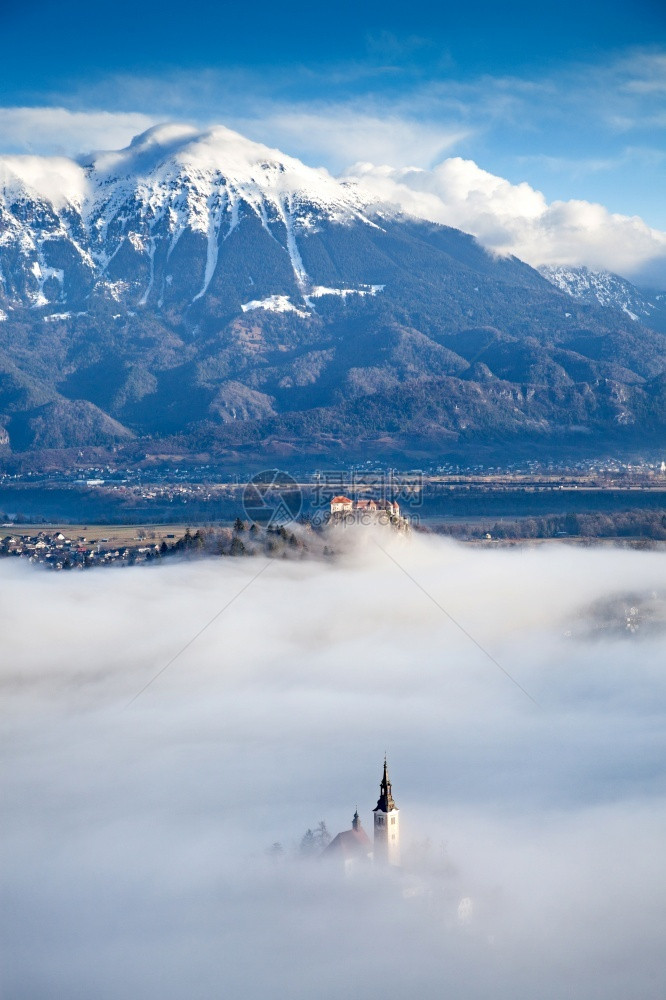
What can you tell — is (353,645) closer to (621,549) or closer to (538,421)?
(621,549)

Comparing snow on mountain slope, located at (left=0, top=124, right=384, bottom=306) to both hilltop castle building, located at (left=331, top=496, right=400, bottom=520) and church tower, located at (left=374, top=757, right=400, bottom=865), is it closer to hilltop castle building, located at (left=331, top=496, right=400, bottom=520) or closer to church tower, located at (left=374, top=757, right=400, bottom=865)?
hilltop castle building, located at (left=331, top=496, right=400, bottom=520)

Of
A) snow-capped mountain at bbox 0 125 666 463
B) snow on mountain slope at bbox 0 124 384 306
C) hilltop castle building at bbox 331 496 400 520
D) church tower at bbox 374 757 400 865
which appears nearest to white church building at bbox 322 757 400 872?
church tower at bbox 374 757 400 865

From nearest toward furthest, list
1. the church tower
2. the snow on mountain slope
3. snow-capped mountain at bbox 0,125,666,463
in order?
the church tower < snow-capped mountain at bbox 0,125,666,463 < the snow on mountain slope

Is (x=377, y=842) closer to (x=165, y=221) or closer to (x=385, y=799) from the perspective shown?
(x=385, y=799)

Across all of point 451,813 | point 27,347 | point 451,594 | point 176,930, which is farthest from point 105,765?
point 27,347

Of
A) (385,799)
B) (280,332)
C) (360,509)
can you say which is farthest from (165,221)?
(385,799)

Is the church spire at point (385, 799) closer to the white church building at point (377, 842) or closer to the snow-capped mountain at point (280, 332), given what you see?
the white church building at point (377, 842)
